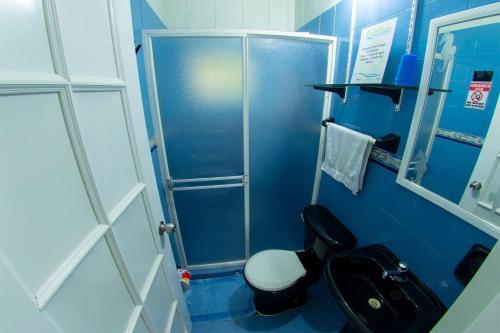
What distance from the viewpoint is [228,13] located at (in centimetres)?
207

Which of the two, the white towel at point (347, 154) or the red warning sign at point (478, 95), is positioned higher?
the red warning sign at point (478, 95)

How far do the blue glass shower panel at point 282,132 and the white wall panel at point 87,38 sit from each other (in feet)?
3.04

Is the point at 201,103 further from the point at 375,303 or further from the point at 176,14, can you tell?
the point at 375,303

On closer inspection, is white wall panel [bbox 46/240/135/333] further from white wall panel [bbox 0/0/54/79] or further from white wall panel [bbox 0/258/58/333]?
white wall panel [bbox 0/0/54/79]

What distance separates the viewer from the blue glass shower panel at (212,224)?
1670mm

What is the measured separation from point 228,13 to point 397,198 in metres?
2.14

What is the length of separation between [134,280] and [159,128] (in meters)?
1.00

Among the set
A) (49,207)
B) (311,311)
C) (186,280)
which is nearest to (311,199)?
(311,311)

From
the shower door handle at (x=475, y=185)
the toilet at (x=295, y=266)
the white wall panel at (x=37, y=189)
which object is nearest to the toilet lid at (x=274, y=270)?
the toilet at (x=295, y=266)

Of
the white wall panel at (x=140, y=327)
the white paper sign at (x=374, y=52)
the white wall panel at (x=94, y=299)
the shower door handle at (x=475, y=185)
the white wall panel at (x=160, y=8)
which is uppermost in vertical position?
the white wall panel at (x=160, y=8)

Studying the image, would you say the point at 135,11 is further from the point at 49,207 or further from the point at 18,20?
the point at 49,207

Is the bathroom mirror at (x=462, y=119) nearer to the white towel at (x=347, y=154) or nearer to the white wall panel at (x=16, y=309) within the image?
the white towel at (x=347, y=154)

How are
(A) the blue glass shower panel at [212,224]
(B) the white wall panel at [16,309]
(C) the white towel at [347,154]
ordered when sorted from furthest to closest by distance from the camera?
(A) the blue glass shower panel at [212,224], (C) the white towel at [347,154], (B) the white wall panel at [16,309]

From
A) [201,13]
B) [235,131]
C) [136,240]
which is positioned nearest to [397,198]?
[235,131]
